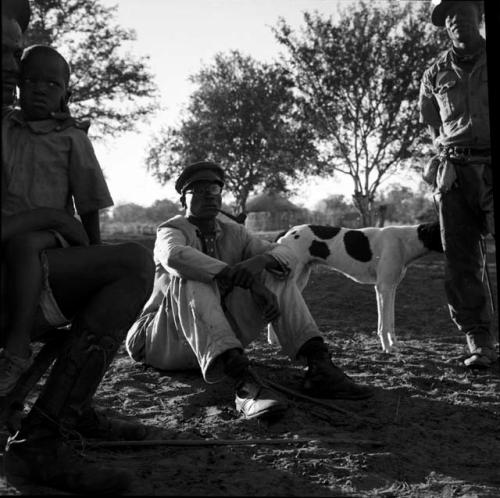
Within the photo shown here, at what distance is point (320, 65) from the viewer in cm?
1856

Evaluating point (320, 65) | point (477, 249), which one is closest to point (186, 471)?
point (477, 249)

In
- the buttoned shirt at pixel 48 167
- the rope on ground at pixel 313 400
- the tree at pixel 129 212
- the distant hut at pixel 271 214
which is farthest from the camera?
the tree at pixel 129 212

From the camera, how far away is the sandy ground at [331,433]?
255cm

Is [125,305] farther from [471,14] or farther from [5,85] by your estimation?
[471,14]

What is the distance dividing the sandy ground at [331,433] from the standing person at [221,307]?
0.16 meters

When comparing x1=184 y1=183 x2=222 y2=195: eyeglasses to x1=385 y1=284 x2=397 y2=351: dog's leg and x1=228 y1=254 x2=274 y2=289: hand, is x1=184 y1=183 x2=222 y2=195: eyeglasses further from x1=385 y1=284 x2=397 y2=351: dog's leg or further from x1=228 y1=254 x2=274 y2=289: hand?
x1=385 y1=284 x2=397 y2=351: dog's leg

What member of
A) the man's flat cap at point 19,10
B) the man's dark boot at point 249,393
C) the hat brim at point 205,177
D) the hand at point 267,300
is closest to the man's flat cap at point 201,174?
the hat brim at point 205,177

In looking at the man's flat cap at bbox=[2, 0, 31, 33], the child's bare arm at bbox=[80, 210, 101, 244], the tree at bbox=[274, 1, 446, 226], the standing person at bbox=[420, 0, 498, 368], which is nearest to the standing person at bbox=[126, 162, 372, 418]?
the child's bare arm at bbox=[80, 210, 101, 244]

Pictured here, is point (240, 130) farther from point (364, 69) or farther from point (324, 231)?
point (324, 231)

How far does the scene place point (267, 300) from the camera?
12.5 ft

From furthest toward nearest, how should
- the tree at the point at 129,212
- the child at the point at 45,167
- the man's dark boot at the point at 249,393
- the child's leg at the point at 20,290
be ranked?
the tree at the point at 129,212
the man's dark boot at the point at 249,393
the child at the point at 45,167
the child's leg at the point at 20,290

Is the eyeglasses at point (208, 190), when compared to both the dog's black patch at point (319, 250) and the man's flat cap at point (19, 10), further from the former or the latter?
the dog's black patch at point (319, 250)

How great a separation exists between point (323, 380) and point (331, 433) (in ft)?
1.83

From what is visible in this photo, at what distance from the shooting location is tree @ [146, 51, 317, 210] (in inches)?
984
